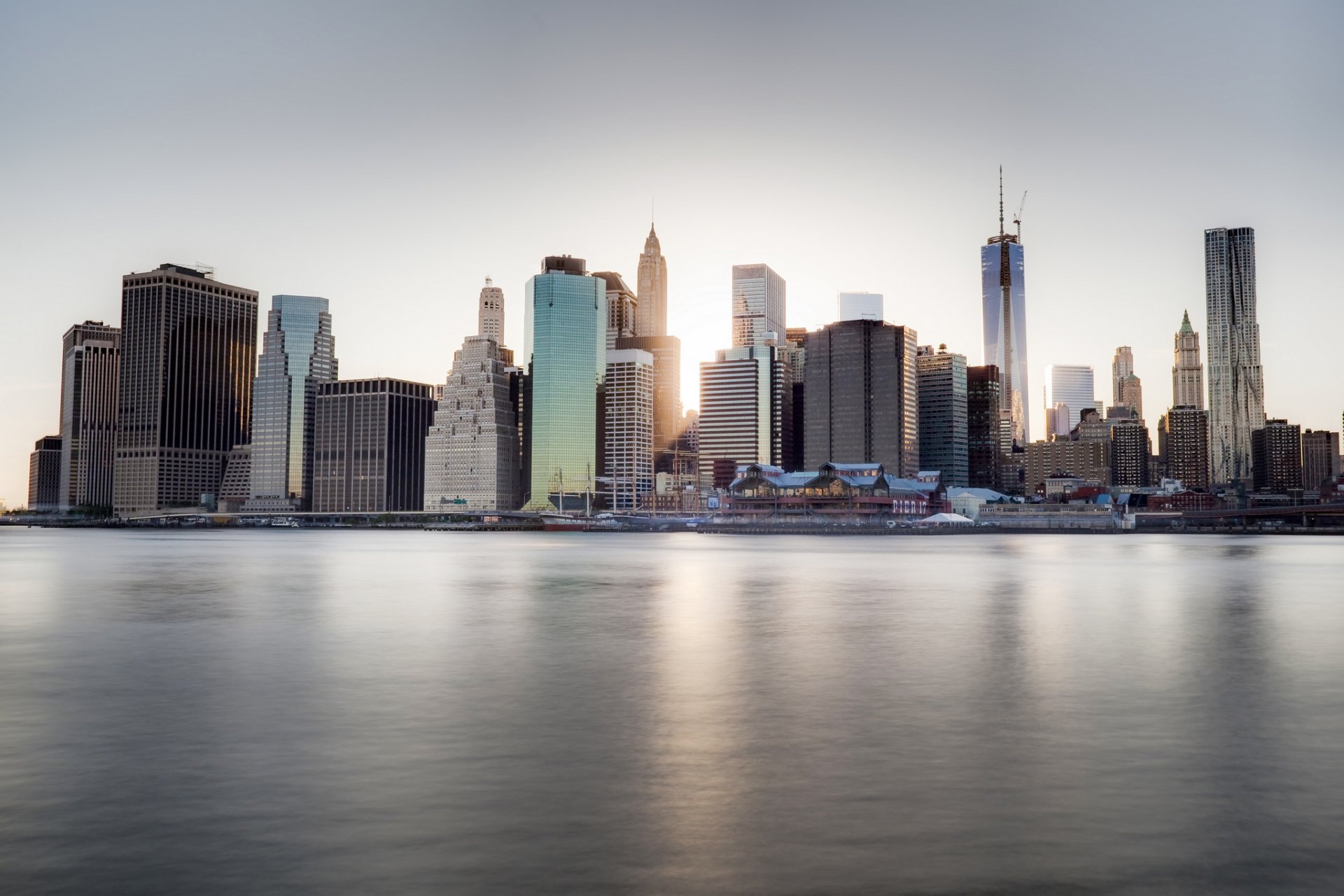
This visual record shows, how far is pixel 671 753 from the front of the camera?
23.0m

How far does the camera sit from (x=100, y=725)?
85.9 ft

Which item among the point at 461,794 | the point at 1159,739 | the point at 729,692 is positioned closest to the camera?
the point at 461,794

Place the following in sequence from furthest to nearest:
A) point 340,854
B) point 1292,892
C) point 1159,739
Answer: point 1159,739
point 340,854
point 1292,892

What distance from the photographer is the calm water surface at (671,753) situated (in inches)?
593

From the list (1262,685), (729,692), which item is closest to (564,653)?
(729,692)

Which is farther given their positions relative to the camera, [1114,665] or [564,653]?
[564,653]

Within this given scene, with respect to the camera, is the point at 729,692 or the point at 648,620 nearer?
the point at 729,692

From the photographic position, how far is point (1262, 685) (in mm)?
33312

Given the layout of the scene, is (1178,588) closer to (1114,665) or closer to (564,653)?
(1114,665)

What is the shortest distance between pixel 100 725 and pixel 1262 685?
33896 millimetres

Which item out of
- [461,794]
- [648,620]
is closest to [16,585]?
[648,620]

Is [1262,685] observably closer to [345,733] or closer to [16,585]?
[345,733]

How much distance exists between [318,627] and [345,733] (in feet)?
87.6

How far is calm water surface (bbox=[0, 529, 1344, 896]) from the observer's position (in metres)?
15.1
